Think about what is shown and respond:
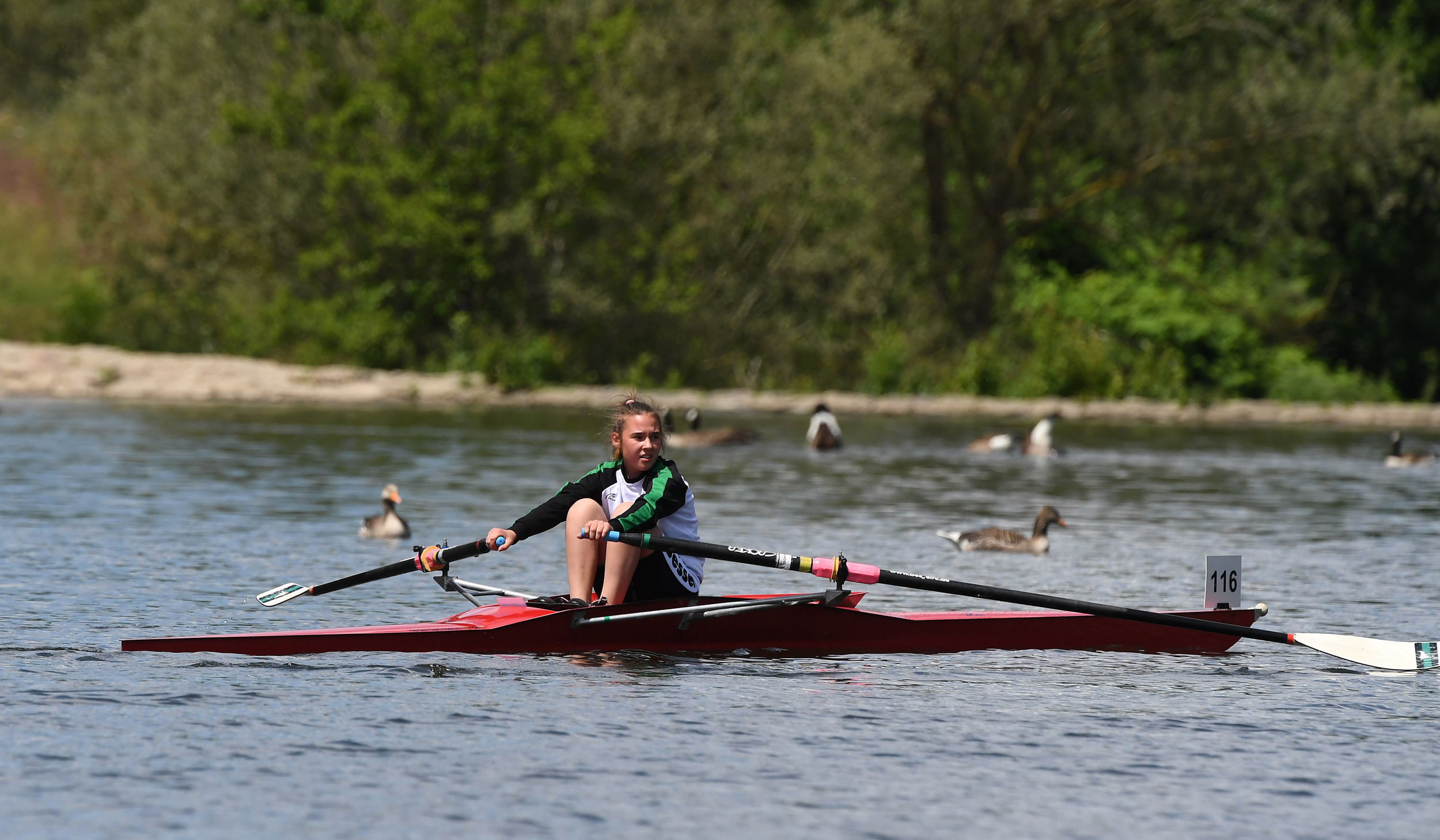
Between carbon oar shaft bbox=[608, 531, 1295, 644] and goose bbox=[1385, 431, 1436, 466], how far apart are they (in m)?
17.0

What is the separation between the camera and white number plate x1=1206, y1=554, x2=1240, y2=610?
11.2 metres

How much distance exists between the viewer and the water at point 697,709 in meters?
7.48

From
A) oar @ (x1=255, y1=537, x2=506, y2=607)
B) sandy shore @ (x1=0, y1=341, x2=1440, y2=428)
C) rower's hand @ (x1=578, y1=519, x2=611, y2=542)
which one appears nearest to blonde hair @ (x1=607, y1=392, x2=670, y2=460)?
rower's hand @ (x1=578, y1=519, x2=611, y2=542)

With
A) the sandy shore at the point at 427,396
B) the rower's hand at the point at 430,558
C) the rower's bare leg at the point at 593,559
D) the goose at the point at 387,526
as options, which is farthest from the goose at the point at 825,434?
the rower's hand at the point at 430,558

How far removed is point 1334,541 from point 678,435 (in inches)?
562

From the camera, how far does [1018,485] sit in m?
23.4

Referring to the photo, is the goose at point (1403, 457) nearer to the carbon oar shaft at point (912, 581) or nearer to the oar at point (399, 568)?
the carbon oar shaft at point (912, 581)

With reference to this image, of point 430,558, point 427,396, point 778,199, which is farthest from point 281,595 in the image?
point 778,199

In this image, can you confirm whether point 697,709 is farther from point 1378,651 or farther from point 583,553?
point 1378,651

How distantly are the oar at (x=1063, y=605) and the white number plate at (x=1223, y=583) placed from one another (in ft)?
1.00

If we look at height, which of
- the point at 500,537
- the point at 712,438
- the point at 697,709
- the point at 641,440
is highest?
the point at 712,438

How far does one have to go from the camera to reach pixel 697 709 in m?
9.40

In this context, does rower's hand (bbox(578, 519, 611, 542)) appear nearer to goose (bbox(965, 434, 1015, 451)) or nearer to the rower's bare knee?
the rower's bare knee

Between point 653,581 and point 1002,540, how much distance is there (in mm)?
5963
